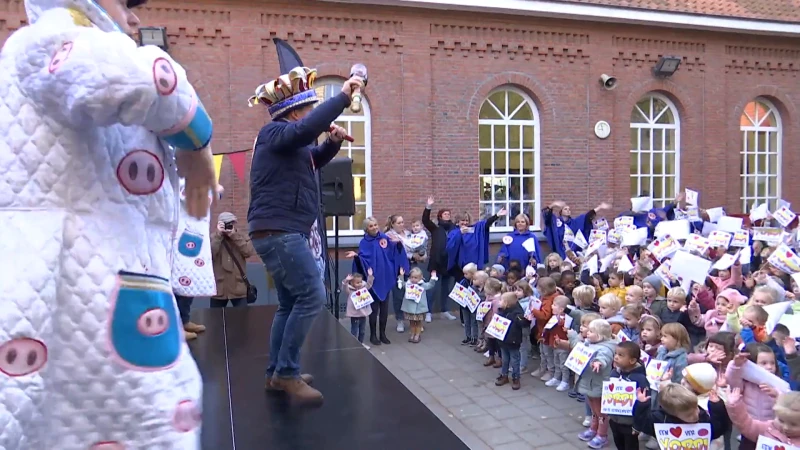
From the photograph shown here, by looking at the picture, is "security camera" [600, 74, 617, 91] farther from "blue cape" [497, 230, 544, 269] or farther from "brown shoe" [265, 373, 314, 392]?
"brown shoe" [265, 373, 314, 392]

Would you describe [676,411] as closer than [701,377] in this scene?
Yes

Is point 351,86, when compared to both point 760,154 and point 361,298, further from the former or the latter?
point 760,154

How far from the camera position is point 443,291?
1025 centimetres

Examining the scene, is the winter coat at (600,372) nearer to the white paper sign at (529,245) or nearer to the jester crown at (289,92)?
the jester crown at (289,92)

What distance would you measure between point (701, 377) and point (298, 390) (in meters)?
2.38

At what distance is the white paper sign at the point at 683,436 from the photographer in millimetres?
3537

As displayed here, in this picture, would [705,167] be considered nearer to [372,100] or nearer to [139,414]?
[372,100]

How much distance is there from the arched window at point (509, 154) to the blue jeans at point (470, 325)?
145 inches

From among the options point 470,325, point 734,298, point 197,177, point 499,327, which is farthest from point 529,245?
point 197,177

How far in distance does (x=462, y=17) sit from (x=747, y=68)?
6.79 m

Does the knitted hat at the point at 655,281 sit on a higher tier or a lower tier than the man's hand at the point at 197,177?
lower

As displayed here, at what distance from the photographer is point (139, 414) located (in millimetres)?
1646

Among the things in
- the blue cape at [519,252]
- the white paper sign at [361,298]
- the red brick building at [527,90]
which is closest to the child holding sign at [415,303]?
the white paper sign at [361,298]

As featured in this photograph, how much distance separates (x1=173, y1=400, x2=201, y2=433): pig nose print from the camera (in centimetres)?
169
